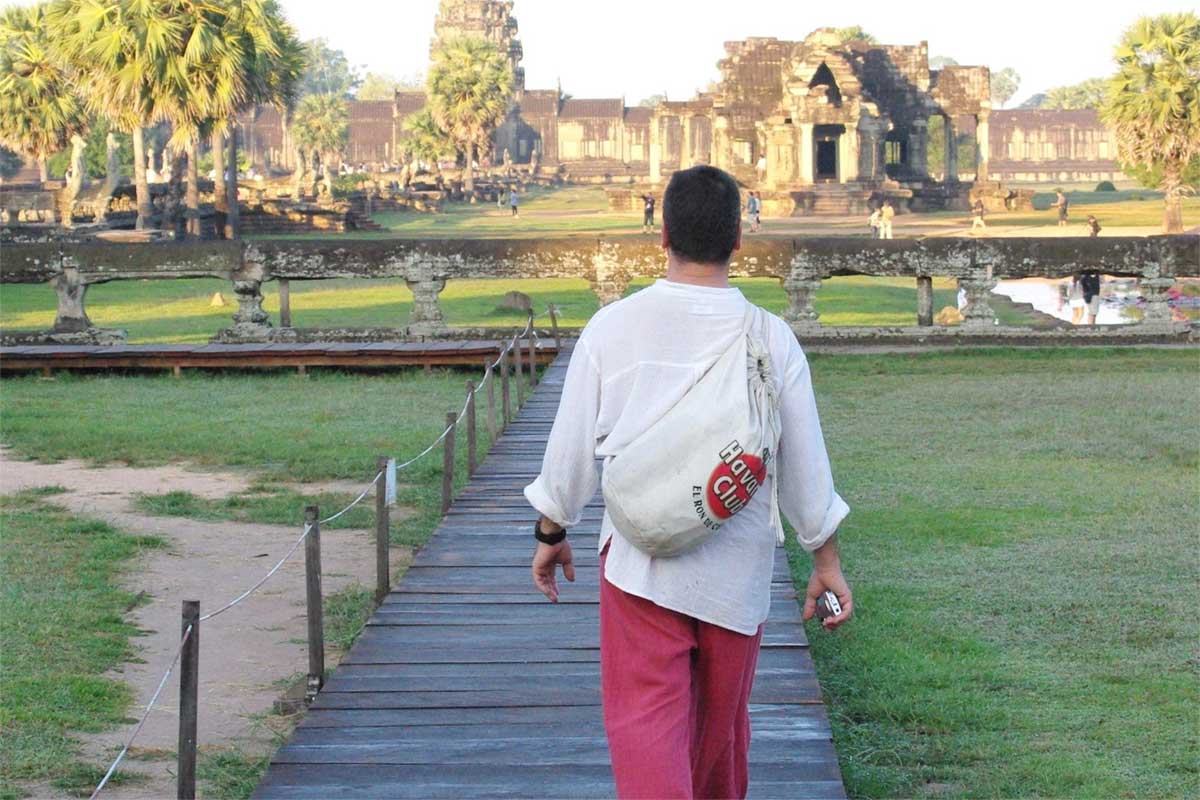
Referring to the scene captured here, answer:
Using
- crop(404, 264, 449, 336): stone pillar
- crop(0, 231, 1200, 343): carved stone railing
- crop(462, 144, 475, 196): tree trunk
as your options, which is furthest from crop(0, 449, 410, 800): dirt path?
crop(462, 144, 475, 196): tree trunk

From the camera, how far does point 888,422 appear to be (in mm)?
12242

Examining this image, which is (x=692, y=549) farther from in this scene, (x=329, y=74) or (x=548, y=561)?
(x=329, y=74)

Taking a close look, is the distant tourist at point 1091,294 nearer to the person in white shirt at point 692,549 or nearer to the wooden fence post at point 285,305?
the wooden fence post at point 285,305

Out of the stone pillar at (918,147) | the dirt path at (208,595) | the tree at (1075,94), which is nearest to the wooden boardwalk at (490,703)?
the dirt path at (208,595)

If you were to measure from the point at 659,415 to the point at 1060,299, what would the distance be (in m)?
25.7

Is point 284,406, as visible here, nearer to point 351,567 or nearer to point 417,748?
point 351,567

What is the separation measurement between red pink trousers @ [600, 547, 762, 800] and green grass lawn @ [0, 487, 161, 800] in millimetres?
2401

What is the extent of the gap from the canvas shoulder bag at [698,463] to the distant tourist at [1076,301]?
68.1 feet

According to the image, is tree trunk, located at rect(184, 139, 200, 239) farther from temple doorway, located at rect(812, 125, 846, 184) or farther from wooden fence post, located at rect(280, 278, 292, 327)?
temple doorway, located at rect(812, 125, 846, 184)

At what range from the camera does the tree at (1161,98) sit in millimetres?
36688

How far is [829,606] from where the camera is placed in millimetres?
3553

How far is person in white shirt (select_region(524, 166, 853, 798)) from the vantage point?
335cm

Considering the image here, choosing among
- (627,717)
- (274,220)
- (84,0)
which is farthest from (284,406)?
(274,220)

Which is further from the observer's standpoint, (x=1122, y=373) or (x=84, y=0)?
(x=84, y=0)
